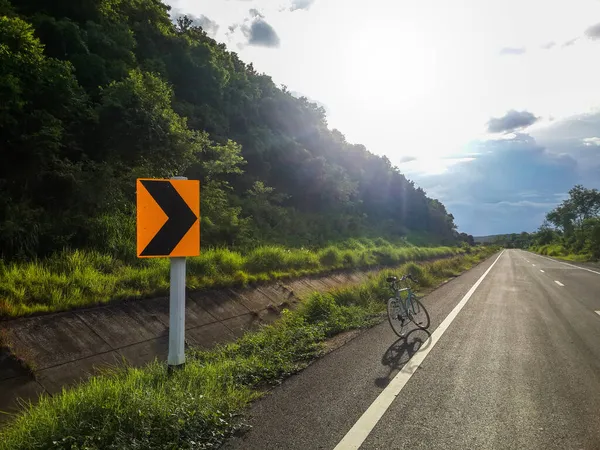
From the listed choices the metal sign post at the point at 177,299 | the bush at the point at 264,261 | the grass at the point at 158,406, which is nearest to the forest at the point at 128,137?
the bush at the point at 264,261

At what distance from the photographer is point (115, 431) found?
3043mm

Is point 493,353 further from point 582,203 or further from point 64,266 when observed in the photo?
point 582,203

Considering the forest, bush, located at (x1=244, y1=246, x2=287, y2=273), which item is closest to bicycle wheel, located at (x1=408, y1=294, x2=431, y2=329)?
bush, located at (x1=244, y1=246, x2=287, y2=273)

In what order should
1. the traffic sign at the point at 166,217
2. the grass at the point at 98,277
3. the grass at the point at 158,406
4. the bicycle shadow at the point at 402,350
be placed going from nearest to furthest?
the grass at the point at 158,406 → the traffic sign at the point at 166,217 → the bicycle shadow at the point at 402,350 → the grass at the point at 98,277

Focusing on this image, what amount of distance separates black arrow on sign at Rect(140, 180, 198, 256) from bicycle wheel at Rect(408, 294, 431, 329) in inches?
217

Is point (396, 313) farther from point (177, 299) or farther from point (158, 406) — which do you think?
point (158, 406)

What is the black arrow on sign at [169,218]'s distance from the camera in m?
3.74

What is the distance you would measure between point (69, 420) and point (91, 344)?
90.1 inches

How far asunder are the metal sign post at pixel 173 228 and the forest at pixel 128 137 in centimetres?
561

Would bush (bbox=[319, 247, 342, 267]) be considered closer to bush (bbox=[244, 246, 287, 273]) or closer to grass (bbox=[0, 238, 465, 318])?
bush (bbox=[244, 246, 287, 273])

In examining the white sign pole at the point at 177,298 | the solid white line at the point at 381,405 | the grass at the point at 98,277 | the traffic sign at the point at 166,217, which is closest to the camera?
the solid white line at the point at 381,405

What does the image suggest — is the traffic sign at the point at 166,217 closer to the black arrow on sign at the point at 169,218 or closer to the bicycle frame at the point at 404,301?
the black arrow on sign at the point at 169,218

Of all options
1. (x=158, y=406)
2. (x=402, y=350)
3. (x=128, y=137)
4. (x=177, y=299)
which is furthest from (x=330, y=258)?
(x=158, y=406)

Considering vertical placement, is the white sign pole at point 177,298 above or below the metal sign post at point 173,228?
below
